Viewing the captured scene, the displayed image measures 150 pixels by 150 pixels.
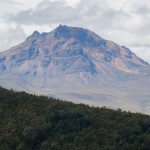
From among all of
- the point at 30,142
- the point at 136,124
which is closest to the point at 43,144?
the point at 30,142

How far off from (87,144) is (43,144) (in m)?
6.36

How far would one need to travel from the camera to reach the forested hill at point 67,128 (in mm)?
67688

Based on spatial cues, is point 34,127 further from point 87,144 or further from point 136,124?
point 136,124

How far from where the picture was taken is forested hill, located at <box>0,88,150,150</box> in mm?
67688

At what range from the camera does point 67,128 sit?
7288 centimetres

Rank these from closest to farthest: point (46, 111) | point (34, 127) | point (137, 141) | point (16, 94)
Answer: point (137, 141) < point (34, 127) < point (46, 111) < point (16, 94)

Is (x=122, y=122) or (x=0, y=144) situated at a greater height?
(x=122, y=122)

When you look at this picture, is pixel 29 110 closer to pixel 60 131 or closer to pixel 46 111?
pixel 46 111

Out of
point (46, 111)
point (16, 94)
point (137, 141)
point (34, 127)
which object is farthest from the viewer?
point (16, 94)

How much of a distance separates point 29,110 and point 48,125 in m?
7.23

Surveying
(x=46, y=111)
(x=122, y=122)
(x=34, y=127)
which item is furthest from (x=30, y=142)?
(x=122, y=122)

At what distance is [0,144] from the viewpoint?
69.1 m

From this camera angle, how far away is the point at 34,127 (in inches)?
2835

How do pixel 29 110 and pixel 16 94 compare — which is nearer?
pixel 29 110
